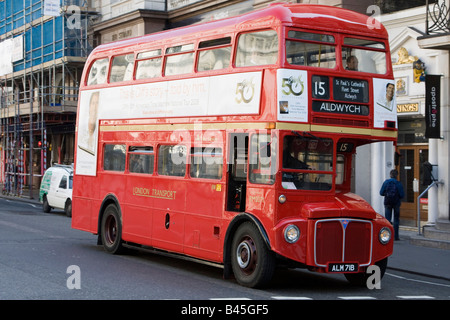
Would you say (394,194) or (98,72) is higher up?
(98,72)

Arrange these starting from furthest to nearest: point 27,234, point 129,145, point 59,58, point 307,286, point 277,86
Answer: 1. point 59,58
2. point 27,234
3. point 129,145
4. point 307,286
5. point 277,86

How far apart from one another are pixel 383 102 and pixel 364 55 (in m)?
0.78

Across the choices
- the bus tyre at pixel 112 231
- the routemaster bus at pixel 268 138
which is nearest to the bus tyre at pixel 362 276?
the routemaster bus at pixel 268 138

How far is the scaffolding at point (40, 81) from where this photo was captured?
4081 cm

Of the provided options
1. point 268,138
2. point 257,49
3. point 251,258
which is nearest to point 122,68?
point 257,49

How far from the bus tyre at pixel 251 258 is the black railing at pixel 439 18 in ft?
32.7

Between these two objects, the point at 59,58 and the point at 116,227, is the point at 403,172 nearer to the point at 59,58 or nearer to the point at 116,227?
the point at 116,227

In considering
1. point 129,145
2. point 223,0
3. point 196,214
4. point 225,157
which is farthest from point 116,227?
point 223,0

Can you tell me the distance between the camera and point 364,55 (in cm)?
1268

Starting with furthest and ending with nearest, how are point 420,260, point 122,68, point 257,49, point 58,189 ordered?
point 58,189 < point 420,260 < point 122,68 < point 257,49

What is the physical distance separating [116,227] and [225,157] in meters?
4.39

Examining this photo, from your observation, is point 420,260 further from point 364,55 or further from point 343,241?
point 364,55

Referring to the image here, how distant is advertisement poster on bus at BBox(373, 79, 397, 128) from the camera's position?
→ 12.6 meters

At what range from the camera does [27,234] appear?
19.7 meters
